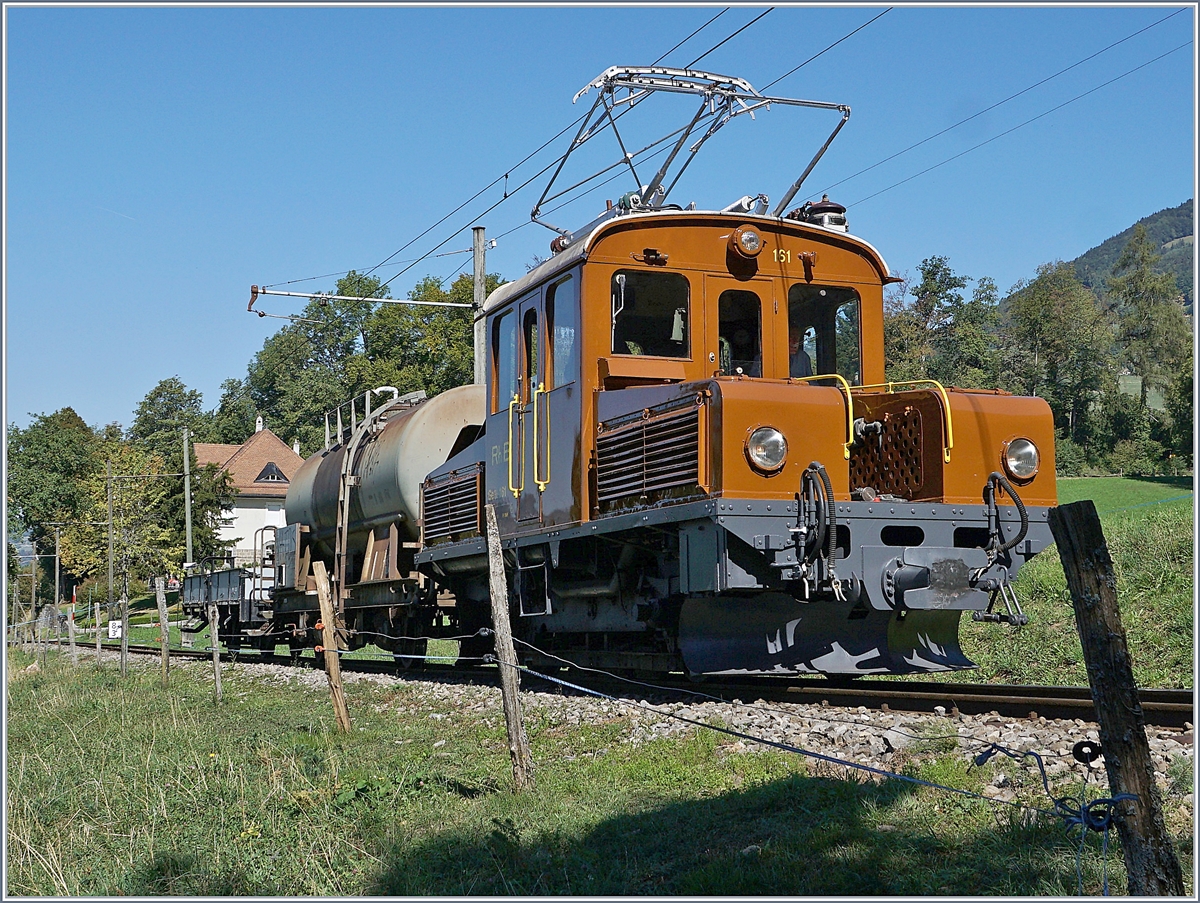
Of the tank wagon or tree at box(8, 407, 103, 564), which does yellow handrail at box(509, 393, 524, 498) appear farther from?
tree at box(8, 407, 103, 564)

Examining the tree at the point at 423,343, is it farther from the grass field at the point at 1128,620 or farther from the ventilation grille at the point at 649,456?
the ventilation grille at the point at 649,456

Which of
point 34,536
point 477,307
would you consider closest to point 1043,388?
point 477,307

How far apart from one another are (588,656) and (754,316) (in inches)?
159

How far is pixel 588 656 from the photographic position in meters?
12.4

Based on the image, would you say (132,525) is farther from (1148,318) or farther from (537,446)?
(1148,318)

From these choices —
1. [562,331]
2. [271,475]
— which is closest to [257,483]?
[271,475]

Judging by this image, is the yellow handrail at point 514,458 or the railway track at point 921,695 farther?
the yellow handrail at point 514,458

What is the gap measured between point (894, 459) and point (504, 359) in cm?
457

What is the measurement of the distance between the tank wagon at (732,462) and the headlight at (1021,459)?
14mm

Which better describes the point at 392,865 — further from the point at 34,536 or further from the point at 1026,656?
the point at 34,536

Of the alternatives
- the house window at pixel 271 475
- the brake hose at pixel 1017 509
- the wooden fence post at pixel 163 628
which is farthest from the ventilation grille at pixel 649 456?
the house window at pixel 271 475

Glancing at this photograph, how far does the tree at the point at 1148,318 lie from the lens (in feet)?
232

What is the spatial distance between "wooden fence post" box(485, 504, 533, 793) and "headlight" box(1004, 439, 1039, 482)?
4.22m

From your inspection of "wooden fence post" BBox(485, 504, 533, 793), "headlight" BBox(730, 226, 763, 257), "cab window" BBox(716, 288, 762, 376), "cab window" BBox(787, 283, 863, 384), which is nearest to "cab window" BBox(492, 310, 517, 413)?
"cab window" BBox(716, 288, 762, 376)
